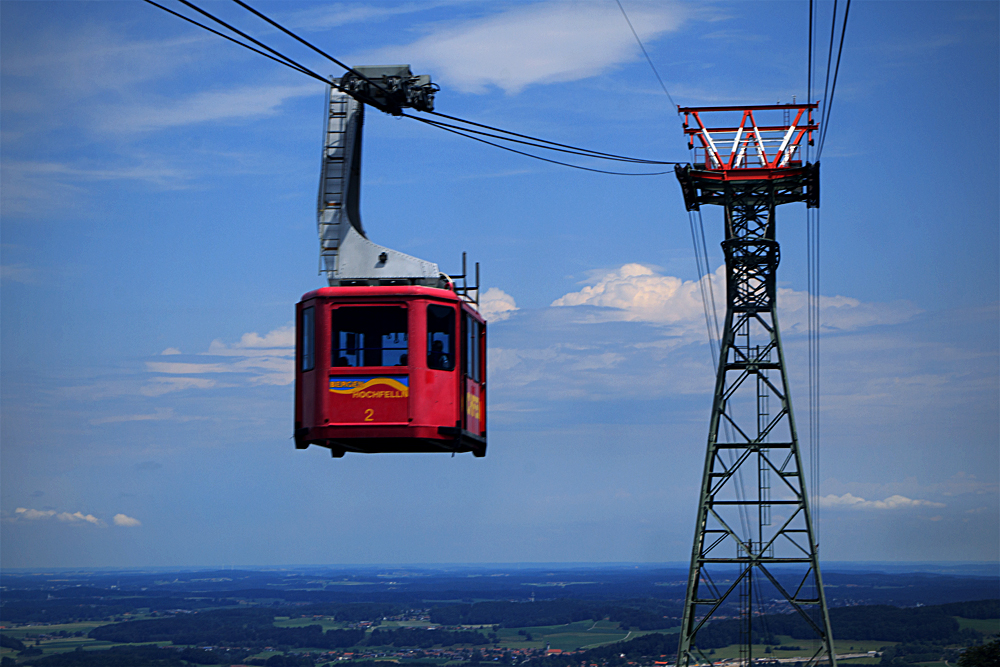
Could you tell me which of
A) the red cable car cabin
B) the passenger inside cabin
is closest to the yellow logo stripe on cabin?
the red cable car cabin

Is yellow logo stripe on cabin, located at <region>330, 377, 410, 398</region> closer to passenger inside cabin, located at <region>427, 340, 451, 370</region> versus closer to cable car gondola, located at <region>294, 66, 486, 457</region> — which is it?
cable car gondola, located at <region>294, 66, 486, 457</region>

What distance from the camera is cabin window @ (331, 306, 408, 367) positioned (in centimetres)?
2003

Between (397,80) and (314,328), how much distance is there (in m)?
5.74

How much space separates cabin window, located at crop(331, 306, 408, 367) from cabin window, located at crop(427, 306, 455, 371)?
0.43 metres

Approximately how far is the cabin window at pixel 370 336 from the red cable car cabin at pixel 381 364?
2cm

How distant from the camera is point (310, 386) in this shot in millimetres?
20281

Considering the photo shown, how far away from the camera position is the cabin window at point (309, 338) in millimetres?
20203

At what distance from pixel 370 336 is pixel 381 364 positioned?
0.51 metres

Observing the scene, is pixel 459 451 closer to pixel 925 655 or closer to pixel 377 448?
pixel 377 448

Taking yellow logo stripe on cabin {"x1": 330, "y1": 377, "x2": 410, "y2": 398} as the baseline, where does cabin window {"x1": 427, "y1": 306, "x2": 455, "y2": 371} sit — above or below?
above

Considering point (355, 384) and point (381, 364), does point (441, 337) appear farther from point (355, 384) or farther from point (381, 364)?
point (355, 384)

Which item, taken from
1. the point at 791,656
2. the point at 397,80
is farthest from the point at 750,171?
the point at 791,656

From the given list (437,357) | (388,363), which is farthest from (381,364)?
(437,357)

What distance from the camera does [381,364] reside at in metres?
20.1
